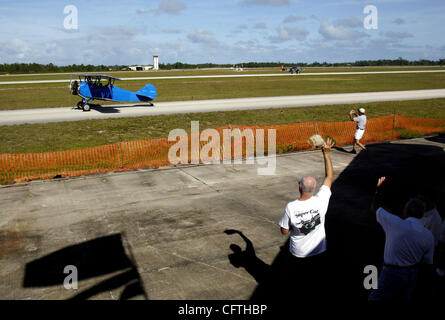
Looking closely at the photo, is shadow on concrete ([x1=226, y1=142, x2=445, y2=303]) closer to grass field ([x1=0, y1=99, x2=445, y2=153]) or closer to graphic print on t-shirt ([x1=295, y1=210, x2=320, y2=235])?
graphic print on t-shirt ([x1=295, y1=210, x2=320, y2=235])

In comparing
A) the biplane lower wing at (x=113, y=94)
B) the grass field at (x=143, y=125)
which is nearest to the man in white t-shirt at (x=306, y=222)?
the grass field at (x=143, y=125)

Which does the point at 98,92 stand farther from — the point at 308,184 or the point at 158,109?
the point at 308,184

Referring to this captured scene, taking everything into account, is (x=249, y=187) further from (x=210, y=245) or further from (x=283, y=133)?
(x=283, y=133)

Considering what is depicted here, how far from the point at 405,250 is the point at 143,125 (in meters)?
17.9

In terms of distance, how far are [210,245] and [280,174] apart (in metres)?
5.53

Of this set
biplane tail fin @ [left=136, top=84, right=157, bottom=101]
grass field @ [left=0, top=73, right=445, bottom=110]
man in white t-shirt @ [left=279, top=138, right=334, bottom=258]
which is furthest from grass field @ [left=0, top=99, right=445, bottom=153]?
man in white t-shirt @ [left=279, top=138, right=334, bottom=258]

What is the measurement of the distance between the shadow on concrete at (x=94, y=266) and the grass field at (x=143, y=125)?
9.92m

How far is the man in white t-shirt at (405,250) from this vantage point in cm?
397

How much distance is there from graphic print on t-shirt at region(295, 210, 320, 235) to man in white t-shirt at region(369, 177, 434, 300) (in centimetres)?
75

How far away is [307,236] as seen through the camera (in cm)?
447

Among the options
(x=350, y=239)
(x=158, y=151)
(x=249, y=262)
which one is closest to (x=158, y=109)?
(x=158, y=151)

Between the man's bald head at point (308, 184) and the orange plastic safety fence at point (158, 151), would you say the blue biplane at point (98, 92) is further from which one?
the man's bald head at point (308, 184)
